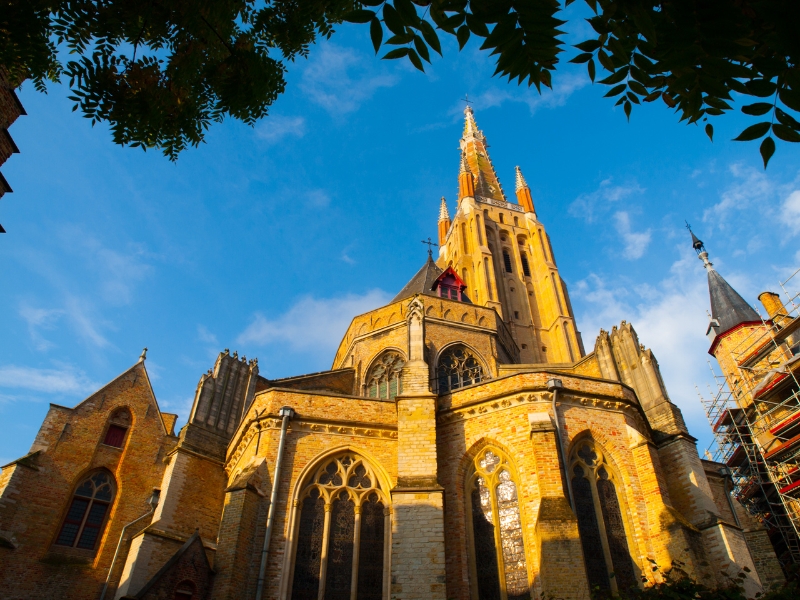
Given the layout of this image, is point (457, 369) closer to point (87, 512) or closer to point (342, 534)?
point (342, 534)

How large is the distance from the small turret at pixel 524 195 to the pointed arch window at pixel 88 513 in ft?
106

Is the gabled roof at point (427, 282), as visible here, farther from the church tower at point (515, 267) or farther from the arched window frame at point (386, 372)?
the church tower at point (515, 267)

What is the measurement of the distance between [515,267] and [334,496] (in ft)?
83.4

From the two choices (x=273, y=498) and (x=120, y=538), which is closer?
(x=273, y=498)

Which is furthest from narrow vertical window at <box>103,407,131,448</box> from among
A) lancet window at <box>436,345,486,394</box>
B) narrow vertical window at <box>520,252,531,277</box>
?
narrow vertical window at <box>520,252,531,277</box>

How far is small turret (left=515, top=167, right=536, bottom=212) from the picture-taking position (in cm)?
4086

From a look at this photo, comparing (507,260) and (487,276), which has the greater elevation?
(507,260)

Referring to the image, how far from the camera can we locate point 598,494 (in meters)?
12.4

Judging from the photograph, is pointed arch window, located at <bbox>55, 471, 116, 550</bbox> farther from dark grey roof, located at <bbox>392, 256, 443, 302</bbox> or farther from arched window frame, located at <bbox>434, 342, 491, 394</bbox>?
dark grey roof, located at <bbox>392, 256, 443, 302</bbox>

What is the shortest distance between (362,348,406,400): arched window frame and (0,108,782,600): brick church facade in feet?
13.7

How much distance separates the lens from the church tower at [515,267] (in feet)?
102

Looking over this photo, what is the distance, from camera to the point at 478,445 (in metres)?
13.3

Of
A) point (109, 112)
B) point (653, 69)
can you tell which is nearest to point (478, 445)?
point (109, 112)


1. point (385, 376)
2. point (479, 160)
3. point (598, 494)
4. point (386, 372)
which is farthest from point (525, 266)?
point (598, 494)
